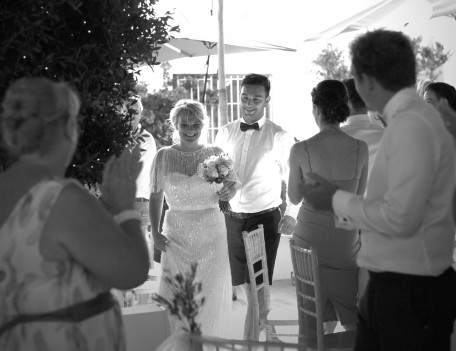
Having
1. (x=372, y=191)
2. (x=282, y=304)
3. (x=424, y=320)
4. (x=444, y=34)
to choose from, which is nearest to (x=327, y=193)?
(x=372, y=191)

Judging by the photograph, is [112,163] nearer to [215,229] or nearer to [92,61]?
[92,61]

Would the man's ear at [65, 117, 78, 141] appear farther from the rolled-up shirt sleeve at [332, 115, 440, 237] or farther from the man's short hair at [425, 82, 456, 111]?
the man's short hair at [425, 82, 456, 111]

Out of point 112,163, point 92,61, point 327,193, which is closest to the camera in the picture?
point 112,163

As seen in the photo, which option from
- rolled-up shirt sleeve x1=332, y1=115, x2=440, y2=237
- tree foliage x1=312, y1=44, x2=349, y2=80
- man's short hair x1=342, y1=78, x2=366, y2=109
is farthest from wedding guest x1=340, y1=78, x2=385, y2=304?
tree foliage x1=312, y1=44, x2=349, y2=80

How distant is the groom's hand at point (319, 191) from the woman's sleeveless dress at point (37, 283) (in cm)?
89

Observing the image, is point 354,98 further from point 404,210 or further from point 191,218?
point 404,210

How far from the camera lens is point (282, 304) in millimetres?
7754

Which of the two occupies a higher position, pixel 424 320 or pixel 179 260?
pixel 424 320

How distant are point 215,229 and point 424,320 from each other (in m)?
3.22

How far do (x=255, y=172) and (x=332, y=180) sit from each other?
2052 mm

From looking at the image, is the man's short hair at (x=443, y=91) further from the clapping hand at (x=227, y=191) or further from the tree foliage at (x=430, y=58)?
the tree foliage at (x=430, y=58)

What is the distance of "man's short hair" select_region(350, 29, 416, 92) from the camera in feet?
7.76

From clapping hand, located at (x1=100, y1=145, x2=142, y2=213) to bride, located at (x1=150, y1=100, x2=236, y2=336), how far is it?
3199mm

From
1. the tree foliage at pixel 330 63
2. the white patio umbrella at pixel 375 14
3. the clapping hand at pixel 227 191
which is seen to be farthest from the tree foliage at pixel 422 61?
the clapping hand at pixel 227 191
